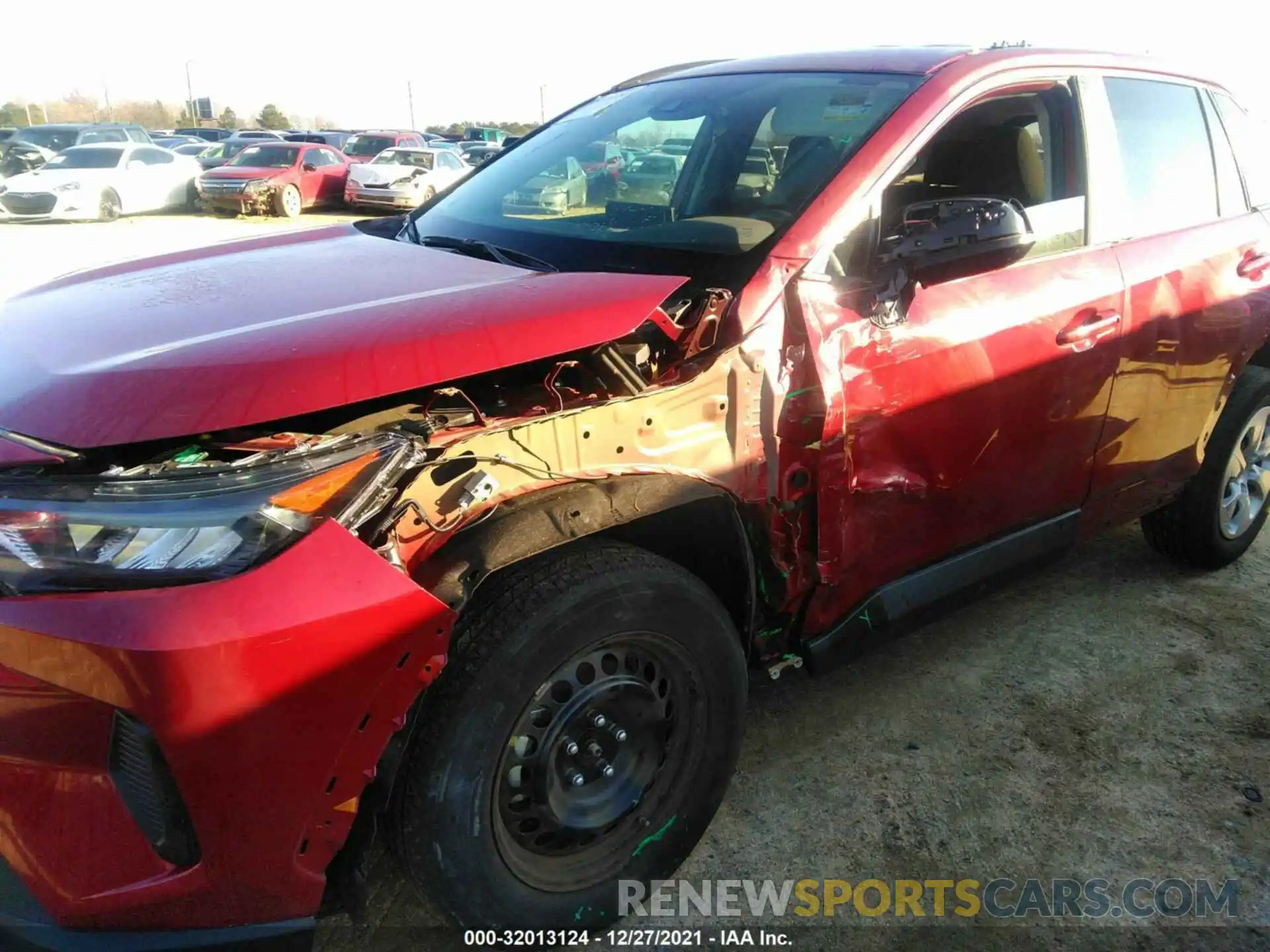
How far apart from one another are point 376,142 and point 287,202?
506cm

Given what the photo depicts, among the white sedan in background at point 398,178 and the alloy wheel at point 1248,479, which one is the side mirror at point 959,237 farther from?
the white sedan in background at point 398,178

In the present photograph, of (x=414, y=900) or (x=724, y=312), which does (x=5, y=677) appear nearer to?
(x=414, y=900)

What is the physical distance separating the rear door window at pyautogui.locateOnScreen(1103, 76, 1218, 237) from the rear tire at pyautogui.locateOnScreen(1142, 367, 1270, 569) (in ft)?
2.58

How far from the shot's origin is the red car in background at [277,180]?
17609 millimetres

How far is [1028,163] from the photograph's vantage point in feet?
9.00

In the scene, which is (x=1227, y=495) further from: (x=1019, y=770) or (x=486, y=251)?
(x=486, y=251)

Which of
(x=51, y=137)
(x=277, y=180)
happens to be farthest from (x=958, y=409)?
(x=51, y=137)

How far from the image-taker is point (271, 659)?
4.56 ft

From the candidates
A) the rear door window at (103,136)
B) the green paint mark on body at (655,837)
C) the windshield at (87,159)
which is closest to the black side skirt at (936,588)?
the green paint mark on body at (655,837)

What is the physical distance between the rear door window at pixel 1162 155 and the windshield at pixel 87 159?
61.4 feet

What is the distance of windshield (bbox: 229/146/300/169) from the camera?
61.3 ft

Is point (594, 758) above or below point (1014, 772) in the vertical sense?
above

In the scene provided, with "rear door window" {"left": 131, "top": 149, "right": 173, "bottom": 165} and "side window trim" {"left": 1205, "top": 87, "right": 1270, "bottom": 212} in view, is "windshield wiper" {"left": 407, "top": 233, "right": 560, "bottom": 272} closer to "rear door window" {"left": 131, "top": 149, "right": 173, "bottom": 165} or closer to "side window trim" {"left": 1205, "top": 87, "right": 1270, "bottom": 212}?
"side window trim" {"left": 1205, "top": 87, "right": 1270, "bottom": 212}

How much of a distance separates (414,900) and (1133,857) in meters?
1.82
